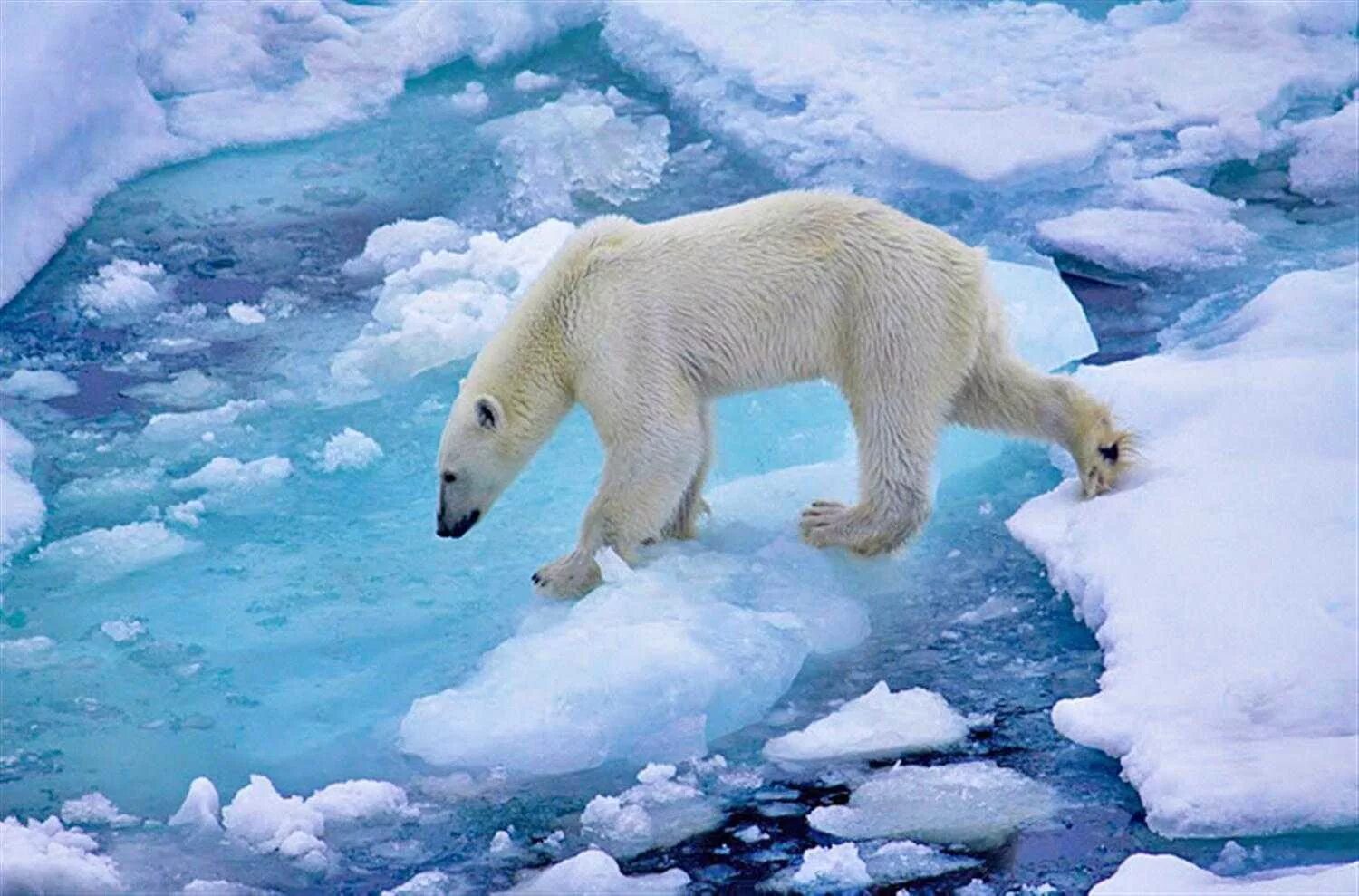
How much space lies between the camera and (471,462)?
193 inches

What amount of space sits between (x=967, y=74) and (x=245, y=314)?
11.0 ft

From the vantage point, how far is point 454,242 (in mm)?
7273

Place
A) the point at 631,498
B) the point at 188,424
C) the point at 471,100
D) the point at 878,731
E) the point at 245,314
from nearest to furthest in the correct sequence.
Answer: the point at 878,731, the point at 631,498, the point at 188,424, the point at 245,314, the point at 471,100

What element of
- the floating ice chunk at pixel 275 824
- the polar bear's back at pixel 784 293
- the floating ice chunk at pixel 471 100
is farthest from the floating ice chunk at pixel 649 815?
the floating ice chunk at pixel 471 100

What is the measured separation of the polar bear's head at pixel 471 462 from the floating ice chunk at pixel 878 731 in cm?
113

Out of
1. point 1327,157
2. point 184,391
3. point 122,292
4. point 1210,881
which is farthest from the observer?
point 1327,157

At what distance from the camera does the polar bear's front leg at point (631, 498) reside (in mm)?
4781

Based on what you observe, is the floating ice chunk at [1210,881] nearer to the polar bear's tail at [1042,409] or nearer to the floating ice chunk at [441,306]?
the polar bear's tail at [1042,409]

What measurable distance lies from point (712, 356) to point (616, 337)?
0.82 feet

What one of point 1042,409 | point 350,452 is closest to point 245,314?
point 350,452

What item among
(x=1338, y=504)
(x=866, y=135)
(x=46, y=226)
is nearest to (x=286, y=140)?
(x=46, y=226)

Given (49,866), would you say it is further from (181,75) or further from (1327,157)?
(181,75)

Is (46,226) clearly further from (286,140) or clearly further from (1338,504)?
(1338,504)

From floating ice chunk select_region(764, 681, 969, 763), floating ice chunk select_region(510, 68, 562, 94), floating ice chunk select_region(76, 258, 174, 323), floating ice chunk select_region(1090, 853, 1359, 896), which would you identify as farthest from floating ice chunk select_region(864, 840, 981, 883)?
floating ice chunk select_region(510, 68, 562, 94)
